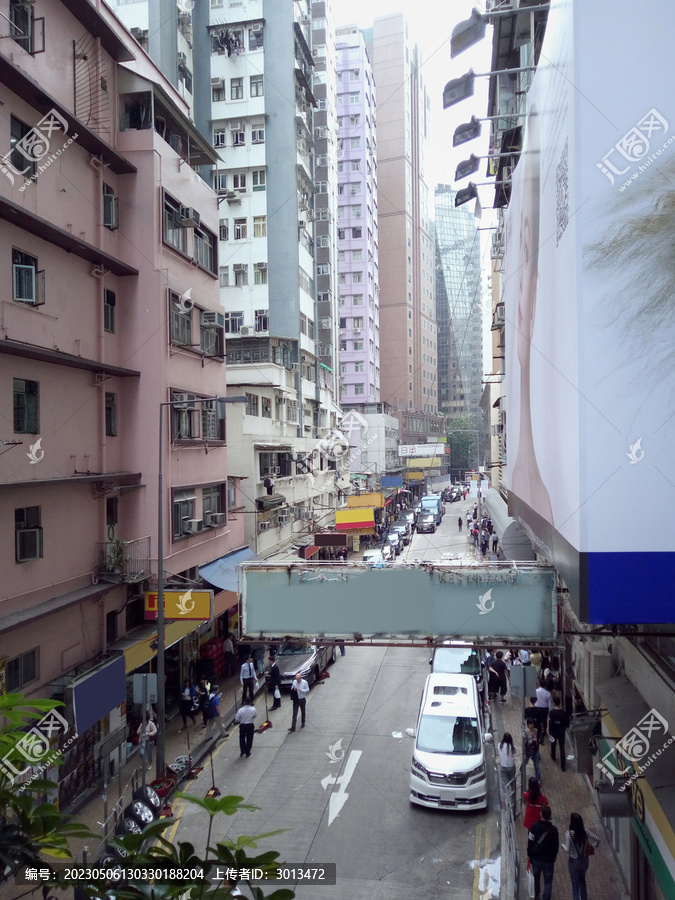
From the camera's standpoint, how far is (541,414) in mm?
8477

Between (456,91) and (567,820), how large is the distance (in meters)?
11.3

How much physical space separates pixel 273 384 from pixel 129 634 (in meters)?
14.3

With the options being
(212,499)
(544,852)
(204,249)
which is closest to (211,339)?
(204,249)

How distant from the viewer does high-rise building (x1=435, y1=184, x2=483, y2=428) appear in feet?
264

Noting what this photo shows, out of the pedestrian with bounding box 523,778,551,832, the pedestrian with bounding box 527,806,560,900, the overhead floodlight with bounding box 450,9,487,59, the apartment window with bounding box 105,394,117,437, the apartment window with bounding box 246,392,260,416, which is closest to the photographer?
the pedestrian with bounding box 527,806,560,900

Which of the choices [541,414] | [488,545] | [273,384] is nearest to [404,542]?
[488,545]

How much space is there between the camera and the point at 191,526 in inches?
688

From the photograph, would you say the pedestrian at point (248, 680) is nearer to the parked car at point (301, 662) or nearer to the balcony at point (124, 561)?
the parked car at point (301, 662)

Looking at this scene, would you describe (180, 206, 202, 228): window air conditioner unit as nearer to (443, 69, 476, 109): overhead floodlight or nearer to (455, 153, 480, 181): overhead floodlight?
(455, 153, 480, 181): overhead floodlight

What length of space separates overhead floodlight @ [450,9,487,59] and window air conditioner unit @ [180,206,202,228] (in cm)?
935

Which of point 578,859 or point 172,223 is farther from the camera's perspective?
point 172,223

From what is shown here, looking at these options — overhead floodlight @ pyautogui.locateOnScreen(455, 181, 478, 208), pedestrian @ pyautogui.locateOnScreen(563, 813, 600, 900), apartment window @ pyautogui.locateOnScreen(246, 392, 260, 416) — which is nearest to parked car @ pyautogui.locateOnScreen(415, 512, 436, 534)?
apartment window @ pyautogui.locateOnScreen(246, 392, 260, 416)

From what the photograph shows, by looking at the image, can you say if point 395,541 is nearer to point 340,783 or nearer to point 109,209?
point 340,783

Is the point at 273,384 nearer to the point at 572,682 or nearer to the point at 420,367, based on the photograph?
the point at 572,682
